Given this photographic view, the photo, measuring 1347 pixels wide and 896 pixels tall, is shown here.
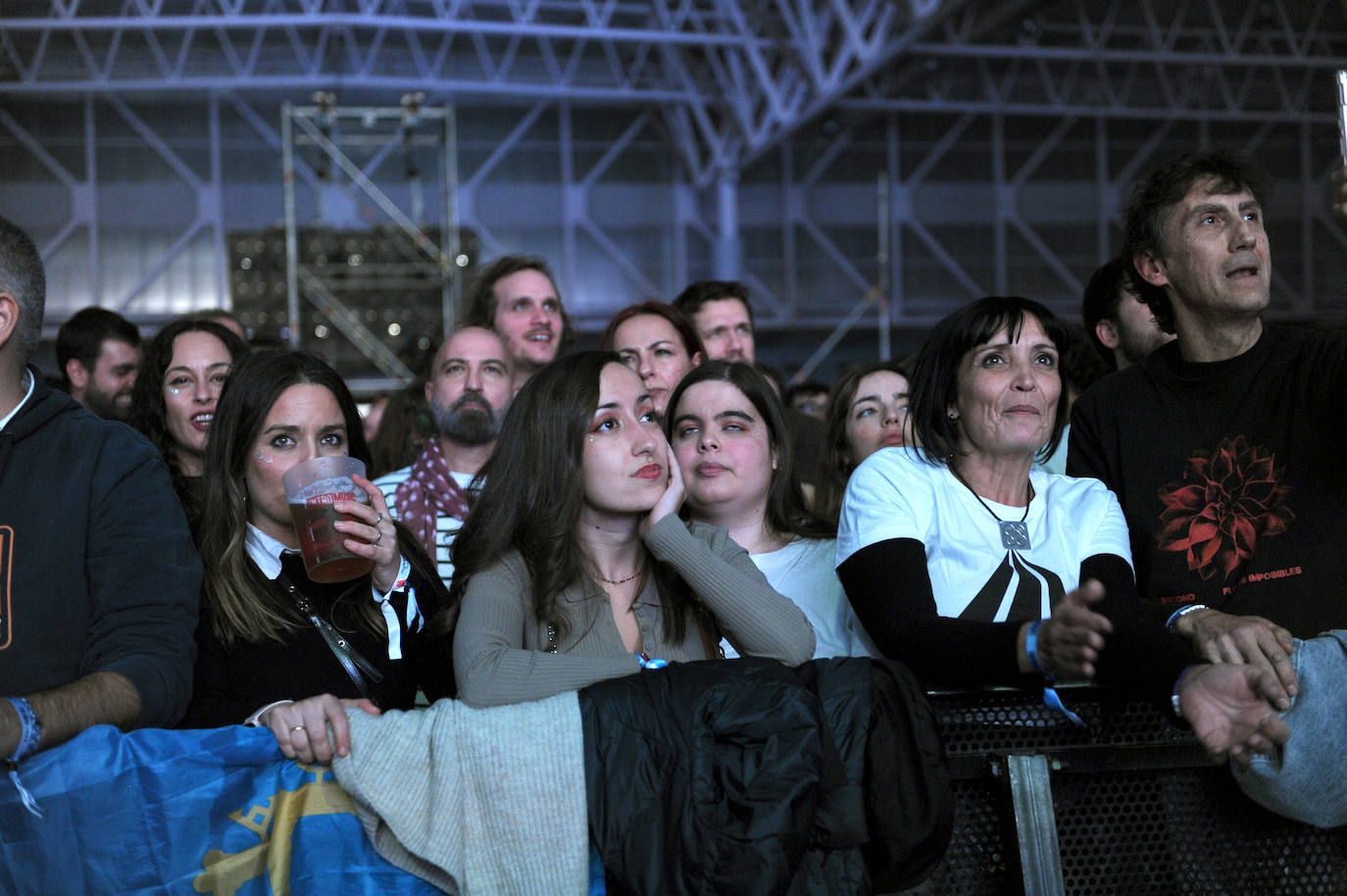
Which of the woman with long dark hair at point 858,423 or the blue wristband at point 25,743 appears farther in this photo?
the woman with long dark hair at point 858,423

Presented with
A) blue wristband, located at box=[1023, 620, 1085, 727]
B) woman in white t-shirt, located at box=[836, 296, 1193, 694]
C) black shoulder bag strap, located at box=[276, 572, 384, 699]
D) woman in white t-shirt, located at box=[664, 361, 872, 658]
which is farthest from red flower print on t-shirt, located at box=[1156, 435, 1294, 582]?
black shoulder bag strap, located at box=[276, 572, 384, 699]

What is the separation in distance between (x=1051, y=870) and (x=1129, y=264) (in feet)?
5.09

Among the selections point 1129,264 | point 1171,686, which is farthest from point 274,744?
point 1129,264

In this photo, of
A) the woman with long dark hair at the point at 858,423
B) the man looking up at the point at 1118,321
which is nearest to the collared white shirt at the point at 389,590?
the woman with long dark hair at the point at 858,423

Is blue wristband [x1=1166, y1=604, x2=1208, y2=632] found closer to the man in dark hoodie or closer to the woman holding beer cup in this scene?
the woman holding beer cup

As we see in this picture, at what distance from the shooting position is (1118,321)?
157 inches

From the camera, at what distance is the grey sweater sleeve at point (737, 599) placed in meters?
2.40

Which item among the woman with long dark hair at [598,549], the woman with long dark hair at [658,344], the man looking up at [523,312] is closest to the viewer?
the woman with long dark hair at [598,549]

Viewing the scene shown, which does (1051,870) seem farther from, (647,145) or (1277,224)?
(1277,224)

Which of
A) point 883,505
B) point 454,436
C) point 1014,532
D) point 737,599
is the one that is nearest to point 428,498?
point 454,436

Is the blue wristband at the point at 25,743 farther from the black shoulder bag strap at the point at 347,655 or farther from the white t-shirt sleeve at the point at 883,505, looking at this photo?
the white t-shirt sleeve at the point at 883,505

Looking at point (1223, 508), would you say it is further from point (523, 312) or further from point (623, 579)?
point (523, 312)

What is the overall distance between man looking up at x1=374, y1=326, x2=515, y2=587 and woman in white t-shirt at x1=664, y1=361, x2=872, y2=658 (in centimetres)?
91

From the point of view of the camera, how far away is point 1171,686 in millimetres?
2059
